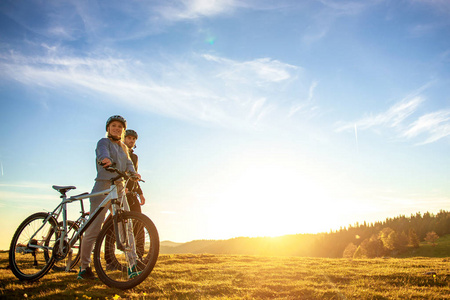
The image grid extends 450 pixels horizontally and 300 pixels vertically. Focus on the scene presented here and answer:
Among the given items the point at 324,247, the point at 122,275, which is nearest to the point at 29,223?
the point at 122,275

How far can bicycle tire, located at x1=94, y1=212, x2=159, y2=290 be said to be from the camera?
588cm

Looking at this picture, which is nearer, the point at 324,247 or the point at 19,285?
the point at 19,285

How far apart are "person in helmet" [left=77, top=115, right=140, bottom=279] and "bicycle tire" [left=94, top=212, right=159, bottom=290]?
87 cm

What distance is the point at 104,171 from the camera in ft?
25.2

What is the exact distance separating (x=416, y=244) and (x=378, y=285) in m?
134

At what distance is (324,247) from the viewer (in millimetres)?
178500

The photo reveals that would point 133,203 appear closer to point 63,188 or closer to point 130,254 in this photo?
point 63,188

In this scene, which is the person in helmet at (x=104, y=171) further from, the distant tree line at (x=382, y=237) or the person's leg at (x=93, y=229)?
the distant tree line at (x=382, y=237)

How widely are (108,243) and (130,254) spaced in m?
0.74

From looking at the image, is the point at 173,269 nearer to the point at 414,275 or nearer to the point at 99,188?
the point at 99,188

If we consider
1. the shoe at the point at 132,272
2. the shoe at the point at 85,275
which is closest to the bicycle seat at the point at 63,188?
the shoe at the point at 85,275

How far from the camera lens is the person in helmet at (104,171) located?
7391 millimetres

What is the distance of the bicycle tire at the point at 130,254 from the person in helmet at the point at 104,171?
87 cm

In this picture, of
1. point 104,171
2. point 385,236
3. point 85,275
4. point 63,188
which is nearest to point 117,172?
point 104,171
